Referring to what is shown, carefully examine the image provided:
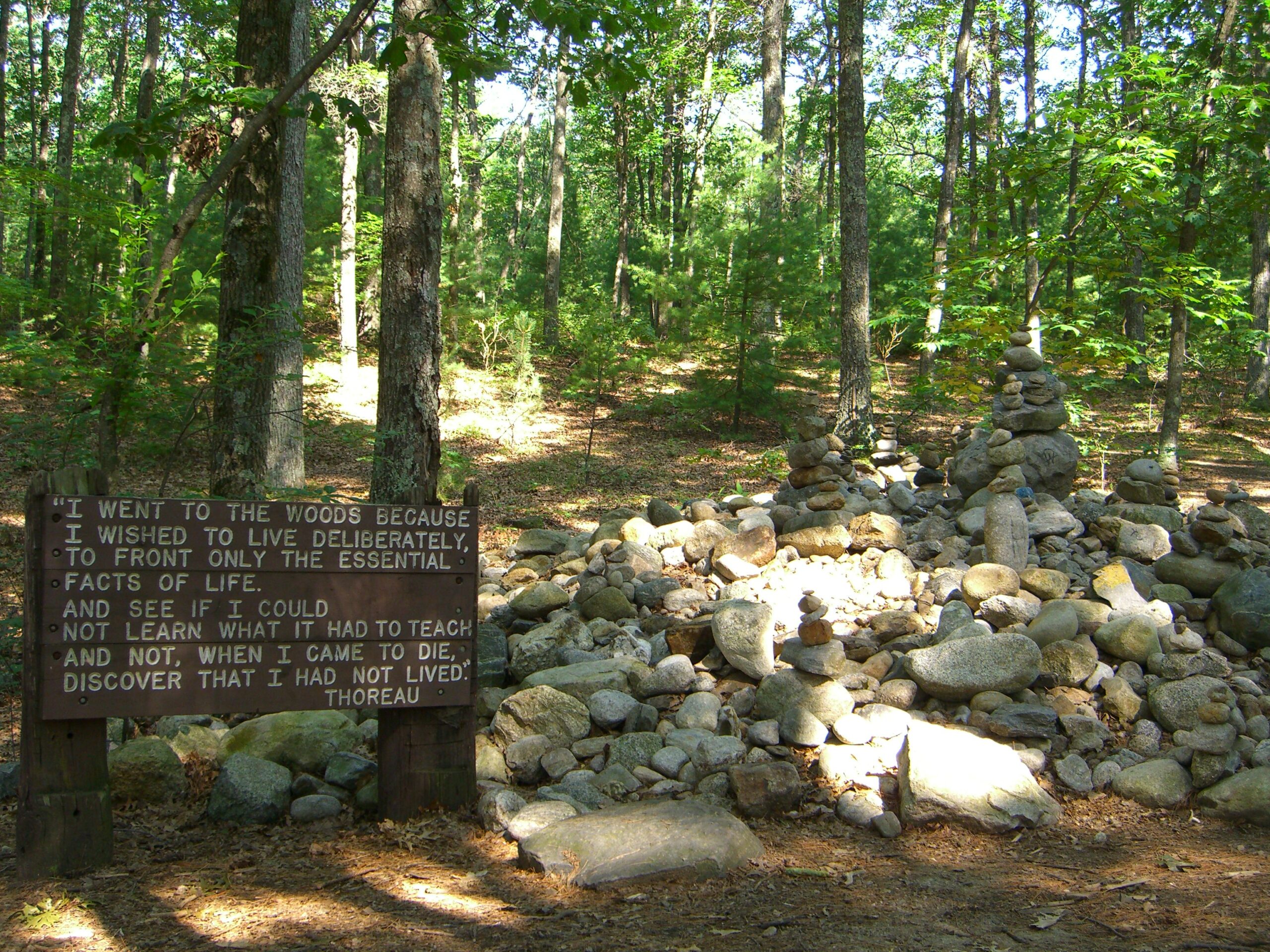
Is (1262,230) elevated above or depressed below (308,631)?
above

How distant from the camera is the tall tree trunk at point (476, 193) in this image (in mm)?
18281

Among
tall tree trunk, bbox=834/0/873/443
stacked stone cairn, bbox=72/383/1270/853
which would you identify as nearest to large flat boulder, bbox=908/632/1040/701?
stacked stone cairn, bbox=72/383/1270/853

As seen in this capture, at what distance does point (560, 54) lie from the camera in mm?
5723

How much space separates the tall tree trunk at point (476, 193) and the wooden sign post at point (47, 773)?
1036 cm

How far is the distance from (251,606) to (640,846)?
1924mm

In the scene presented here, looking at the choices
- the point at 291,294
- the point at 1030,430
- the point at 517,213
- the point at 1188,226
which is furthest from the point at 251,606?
the point at 517,213

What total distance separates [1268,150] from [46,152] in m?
27.7

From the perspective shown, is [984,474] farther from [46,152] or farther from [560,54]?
[46,152]

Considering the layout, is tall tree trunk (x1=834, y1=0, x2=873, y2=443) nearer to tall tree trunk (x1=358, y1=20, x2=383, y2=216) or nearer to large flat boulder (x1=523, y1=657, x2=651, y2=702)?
large flat boulder (x1=523, y1=657, x2=651, y2=702)

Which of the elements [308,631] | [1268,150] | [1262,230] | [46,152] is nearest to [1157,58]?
[1268,150]

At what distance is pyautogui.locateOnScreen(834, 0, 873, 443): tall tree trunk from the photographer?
11.3 metres

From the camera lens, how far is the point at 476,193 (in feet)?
82.6

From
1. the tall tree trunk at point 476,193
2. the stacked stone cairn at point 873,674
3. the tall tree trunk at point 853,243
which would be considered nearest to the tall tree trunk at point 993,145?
the tall tree trunk at point 853,243

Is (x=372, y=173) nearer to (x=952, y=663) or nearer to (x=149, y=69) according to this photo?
(x=149, y=69)
